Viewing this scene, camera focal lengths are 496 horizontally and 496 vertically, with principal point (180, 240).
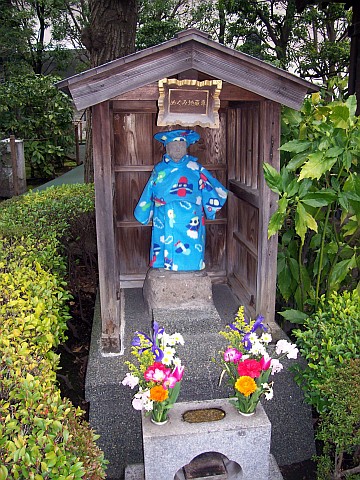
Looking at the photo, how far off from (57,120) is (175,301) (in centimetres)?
1108

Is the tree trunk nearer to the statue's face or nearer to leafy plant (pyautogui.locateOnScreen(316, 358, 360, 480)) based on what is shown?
the statue's face

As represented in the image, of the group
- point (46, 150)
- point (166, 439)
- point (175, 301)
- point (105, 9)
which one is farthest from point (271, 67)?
point (46, 150)

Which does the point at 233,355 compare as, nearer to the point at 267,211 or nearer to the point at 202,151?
the point at 267,211

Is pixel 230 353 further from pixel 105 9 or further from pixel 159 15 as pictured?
pixel 159 15

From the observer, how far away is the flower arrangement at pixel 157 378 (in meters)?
2.65

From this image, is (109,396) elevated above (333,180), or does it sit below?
below

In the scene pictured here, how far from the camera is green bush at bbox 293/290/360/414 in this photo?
2.99 m

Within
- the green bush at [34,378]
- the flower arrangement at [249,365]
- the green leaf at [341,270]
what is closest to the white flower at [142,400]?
the green bush at [34,378]

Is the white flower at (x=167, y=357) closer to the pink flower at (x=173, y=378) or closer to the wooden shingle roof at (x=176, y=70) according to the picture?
the pink flower at (x=173, y=378)

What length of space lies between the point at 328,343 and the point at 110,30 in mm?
5153

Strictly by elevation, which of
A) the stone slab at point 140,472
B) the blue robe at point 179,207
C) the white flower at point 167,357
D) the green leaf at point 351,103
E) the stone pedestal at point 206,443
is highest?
the green leaf at point 351,103

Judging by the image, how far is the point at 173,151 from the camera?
163 inches

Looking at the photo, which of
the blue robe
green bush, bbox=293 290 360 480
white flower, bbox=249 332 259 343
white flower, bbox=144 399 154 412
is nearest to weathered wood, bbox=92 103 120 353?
the blue robe

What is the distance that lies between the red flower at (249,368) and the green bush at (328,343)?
0.47 m
